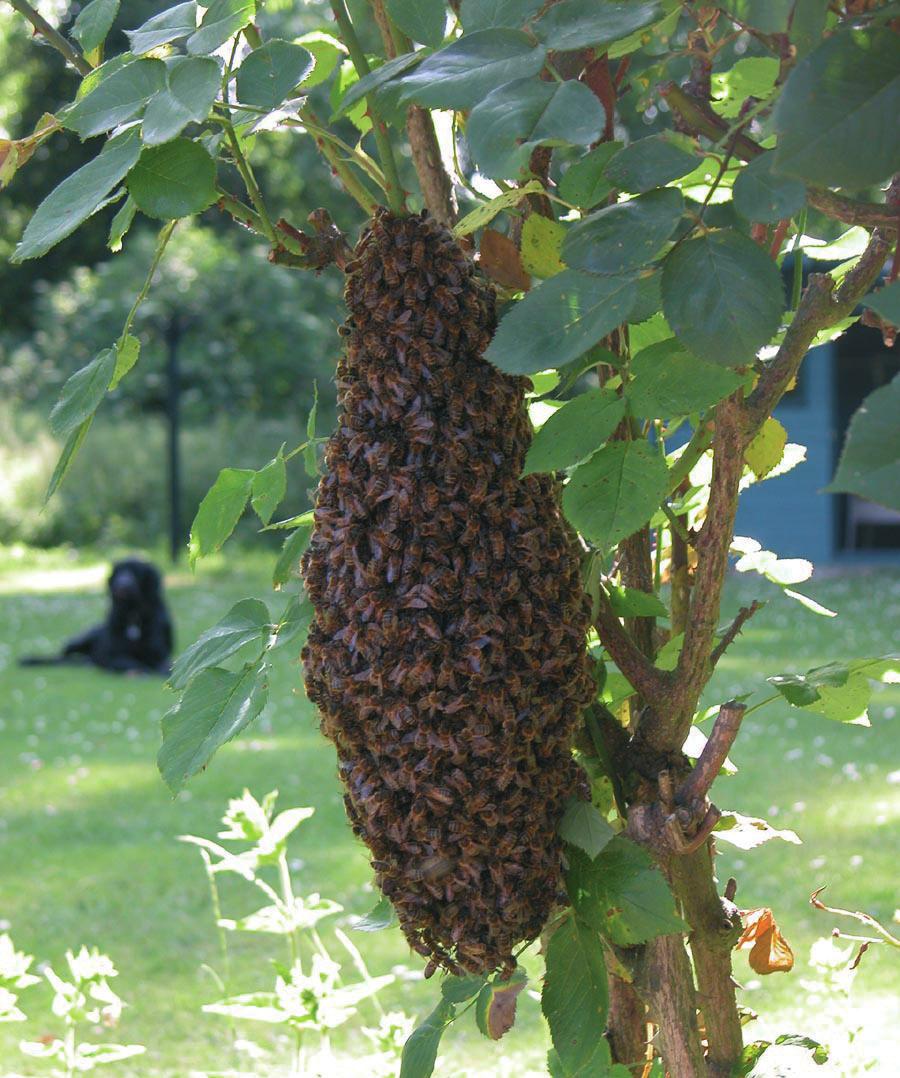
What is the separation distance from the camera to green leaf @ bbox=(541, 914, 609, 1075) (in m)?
1.07

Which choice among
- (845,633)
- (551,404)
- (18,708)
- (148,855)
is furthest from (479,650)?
(845,633)

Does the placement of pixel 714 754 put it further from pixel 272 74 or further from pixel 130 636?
pixel 130 636

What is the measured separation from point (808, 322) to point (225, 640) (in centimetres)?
55

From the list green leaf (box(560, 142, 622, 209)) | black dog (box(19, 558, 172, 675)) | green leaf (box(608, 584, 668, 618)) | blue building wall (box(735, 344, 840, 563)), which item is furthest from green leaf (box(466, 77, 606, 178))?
blue building wall (box(735, 344, 840, 563))

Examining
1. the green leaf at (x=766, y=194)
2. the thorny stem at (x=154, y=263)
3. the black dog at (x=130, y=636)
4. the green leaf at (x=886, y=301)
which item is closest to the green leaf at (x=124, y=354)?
the thorny stem at (x=154, y=263)

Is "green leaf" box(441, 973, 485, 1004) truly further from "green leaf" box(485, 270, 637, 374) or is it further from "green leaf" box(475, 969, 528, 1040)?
"green leaf" box(485, 270, 637, 374)

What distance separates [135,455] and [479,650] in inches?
674

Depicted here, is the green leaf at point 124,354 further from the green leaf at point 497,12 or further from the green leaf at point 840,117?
the green leaf at point 840,117

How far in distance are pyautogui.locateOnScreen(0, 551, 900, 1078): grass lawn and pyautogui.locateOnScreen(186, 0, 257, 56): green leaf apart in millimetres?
598

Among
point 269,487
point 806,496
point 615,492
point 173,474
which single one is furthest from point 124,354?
point 806,496

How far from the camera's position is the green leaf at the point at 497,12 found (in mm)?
831

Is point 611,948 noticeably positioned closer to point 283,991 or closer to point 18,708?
point 283,991

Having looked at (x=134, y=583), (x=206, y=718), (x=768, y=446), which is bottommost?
(x=134, y=583)

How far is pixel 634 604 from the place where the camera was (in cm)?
117
